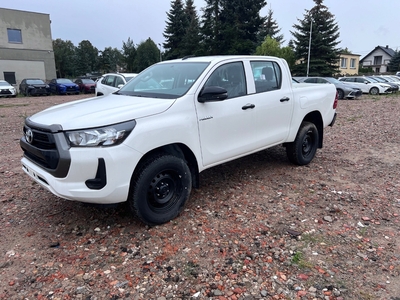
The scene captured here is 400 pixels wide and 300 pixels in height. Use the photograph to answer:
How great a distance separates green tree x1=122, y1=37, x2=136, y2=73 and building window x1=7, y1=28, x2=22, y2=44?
2259cm

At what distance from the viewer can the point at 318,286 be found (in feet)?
8.84

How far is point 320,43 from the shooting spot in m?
38.2

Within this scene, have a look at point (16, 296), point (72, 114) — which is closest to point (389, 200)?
point (72, 114)

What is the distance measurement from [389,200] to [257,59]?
2.69 m

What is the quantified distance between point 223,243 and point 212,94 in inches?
65.0

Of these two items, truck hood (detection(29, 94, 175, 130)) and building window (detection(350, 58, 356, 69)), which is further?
building window (detection(350, 58, 356, 69))

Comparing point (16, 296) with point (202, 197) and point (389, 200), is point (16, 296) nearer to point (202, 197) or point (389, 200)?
point (202, 197)

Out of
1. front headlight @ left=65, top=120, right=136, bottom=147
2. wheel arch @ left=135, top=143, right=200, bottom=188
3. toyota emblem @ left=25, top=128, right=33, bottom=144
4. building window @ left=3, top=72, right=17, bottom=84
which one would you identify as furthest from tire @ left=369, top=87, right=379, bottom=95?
building window @ left=3, top=72, right=17, bottom=84

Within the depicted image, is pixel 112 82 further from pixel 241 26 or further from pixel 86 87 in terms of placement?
pixel 241 26

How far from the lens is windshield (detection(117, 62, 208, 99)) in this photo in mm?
3941

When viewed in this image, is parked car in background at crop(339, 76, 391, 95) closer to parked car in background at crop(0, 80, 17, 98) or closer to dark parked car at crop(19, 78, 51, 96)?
dark parked car at crop(19, 78, 51, 96)

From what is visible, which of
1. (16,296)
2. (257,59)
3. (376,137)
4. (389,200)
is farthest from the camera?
(376,137)

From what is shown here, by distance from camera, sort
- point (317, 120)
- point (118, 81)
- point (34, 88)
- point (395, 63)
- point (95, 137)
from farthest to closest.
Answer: point (395, 63)
point (34, 88)
point (118, 81)
point (317, 120)
point (95, 137)

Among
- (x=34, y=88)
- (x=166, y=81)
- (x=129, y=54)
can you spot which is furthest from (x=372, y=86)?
(x=129, y=54)
